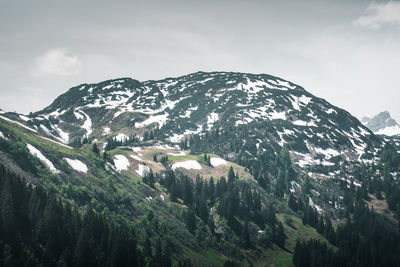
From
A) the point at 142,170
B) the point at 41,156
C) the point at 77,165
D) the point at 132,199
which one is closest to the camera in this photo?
the point at 41,156

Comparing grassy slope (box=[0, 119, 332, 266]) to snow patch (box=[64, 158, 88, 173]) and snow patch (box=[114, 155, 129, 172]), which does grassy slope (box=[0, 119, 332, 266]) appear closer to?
snow patch (box=[64, 158, 88, 173])

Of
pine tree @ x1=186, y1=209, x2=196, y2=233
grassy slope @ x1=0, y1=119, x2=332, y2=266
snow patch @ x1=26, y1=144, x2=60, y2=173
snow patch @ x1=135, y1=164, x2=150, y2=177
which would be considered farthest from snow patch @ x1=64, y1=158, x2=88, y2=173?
pine tree @ x1=186, y1=209, x2=196, y2=233

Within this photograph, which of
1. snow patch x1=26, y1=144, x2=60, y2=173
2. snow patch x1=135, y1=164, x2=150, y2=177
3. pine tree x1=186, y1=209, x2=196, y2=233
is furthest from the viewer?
snow patch x1=135, y1=164, x2=150, y2=177

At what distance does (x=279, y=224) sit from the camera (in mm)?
162250

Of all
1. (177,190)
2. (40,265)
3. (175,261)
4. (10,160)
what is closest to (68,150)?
(10,160)

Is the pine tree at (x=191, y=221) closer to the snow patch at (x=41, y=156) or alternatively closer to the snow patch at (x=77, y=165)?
the snow patch at (x=77, y=165)

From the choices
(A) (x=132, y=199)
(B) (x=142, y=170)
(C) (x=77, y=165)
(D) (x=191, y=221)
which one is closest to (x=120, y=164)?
(B) (x=142, y=170)

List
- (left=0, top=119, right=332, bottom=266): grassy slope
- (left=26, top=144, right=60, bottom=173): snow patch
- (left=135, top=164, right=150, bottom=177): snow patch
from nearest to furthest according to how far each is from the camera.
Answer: (left=0, top=119, right=332, bottom=266): grassy slope → (left=26, top=144, right=60, bottom=173): snow patch → (left=135, top=164, right=150, bottom=177): snow patch

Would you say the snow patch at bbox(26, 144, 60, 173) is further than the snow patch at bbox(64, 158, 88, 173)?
No

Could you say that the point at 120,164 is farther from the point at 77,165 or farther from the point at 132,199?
the point at 132,199

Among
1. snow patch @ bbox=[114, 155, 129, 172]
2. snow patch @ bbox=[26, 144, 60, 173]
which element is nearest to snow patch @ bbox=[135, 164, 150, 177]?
snow patch @ bbox=[114, 155, 129, 172]

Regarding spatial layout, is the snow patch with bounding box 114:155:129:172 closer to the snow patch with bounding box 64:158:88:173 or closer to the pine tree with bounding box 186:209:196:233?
the snow patch with bounding box 64:158:88:173

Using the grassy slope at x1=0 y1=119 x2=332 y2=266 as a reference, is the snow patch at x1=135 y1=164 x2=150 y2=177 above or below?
above

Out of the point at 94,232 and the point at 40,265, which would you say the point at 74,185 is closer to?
the point at 94,232
